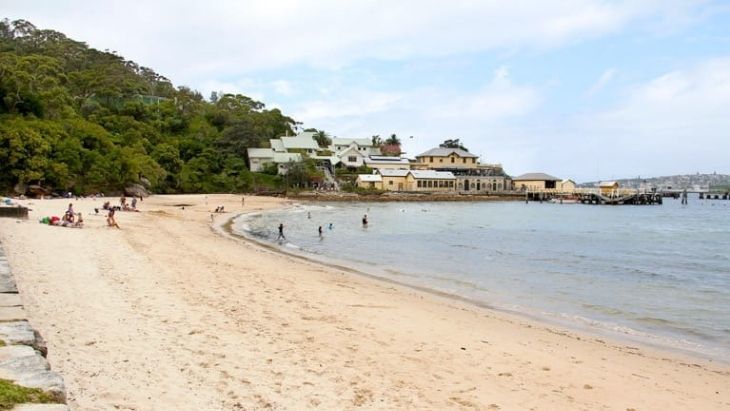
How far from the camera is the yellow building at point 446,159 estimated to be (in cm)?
11019

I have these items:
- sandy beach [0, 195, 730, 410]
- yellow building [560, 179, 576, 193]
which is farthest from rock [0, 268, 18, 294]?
yellow building [560, 179, 576, 193]

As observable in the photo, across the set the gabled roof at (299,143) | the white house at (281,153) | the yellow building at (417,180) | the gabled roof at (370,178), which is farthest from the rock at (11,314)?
the yellow building at (417,180)

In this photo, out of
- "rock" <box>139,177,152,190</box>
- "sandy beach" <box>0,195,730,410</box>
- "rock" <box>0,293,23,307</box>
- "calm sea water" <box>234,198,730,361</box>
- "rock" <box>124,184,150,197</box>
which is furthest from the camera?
"rock" <box>139,177,152,190</box>

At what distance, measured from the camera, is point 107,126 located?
7231 centimetres

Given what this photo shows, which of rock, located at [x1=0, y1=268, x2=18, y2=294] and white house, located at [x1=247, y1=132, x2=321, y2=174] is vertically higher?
white house, located at [x1=247, y1=132, x2=321, y2=174]

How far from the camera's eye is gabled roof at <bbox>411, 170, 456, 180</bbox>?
100312mm

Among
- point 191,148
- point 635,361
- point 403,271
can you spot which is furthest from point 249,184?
point 635,361

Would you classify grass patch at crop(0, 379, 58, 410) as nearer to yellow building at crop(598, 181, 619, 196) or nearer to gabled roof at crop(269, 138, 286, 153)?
gabled roof at crop(269, 138, 286, 153)

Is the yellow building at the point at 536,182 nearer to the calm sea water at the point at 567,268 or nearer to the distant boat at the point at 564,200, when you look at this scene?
the distant boat at the point at 564,200

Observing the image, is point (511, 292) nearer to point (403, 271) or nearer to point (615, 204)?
point (403, 271)

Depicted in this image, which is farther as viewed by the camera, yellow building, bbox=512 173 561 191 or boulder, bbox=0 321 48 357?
yellow building, bbox=512 173 561 191

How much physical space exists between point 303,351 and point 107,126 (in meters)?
73.5

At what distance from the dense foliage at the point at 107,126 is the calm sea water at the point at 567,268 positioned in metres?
20.1

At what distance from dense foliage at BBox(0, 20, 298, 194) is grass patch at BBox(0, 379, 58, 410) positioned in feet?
166
